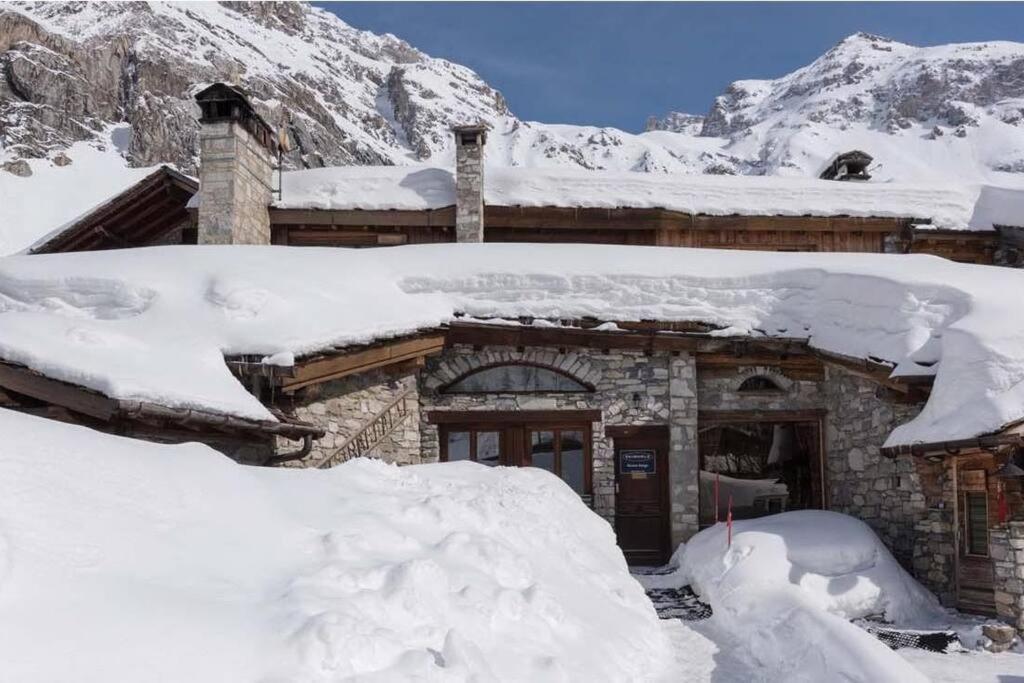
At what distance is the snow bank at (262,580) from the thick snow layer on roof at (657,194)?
10.2 meters

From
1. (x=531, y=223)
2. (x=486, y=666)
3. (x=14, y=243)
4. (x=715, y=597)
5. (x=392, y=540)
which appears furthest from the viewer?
(x=14, y=243)

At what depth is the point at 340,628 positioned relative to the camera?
379 cm

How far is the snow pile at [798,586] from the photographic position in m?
6.50

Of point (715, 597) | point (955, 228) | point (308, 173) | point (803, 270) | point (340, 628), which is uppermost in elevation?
point (308, 173)

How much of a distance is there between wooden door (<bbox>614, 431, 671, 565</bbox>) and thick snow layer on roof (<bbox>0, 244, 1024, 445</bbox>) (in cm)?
192

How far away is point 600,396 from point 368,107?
8030 centimetres

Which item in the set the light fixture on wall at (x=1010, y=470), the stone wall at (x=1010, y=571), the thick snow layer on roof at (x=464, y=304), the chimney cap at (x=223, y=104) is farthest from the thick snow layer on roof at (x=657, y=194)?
the stone wall at (x=1010, y=571)

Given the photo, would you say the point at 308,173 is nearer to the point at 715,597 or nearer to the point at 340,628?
the point at 715,597

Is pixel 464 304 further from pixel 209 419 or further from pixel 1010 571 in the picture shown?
pixel 1010 571

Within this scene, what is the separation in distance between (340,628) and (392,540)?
138 cm

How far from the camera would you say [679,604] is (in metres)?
9.23

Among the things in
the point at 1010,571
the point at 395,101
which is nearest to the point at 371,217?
the point at 1010,571

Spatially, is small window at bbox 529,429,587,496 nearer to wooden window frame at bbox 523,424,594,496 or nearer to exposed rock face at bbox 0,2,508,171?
wooden window frame at bbox 523,424,594,496

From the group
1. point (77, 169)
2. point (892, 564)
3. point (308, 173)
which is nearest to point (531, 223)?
point (308, 173)
